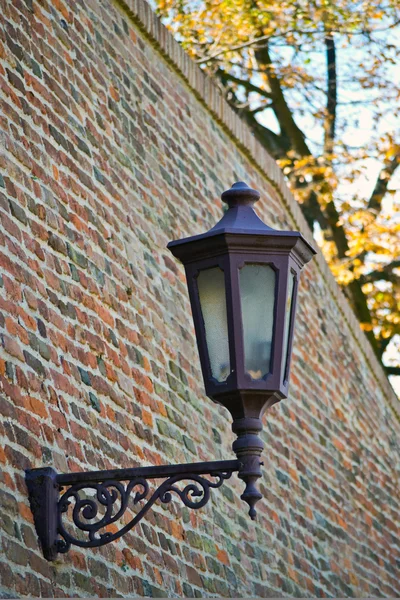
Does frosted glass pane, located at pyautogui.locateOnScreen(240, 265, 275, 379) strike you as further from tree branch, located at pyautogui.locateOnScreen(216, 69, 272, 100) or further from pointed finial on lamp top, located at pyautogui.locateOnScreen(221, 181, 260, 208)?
tree branch, located at pyautogui.locateOnScreen(216, 69, 272, 100)

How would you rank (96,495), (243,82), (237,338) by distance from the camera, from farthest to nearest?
(243,82)
(96,495)
(237,338)

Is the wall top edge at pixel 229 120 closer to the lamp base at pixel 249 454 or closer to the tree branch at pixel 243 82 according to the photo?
the lamp base at pixel 249 454

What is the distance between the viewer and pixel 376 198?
48.4 ft

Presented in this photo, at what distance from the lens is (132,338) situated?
16.5 feet

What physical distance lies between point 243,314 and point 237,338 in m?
0.09

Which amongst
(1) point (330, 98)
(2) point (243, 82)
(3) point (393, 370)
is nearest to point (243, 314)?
(1) point (330, 98)

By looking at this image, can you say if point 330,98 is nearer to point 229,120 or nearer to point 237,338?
point 229,120

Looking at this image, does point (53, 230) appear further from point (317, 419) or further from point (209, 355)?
point (317, 419)

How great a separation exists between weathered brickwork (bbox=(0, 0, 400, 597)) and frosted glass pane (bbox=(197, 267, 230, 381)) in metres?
0.74

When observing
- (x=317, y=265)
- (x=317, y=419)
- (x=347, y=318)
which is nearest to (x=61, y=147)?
(x=317, y=419)

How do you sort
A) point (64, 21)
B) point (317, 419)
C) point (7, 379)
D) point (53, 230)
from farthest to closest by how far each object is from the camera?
1. point (317, 419)
2. point (64, 21)
3. point (53, 230)
4. point (7, 379)

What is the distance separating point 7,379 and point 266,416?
298cm

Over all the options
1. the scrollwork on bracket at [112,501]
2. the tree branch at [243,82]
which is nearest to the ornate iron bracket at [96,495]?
the scrollwork on bracket at [112,501]

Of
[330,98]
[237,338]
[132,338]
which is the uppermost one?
[330,98]
